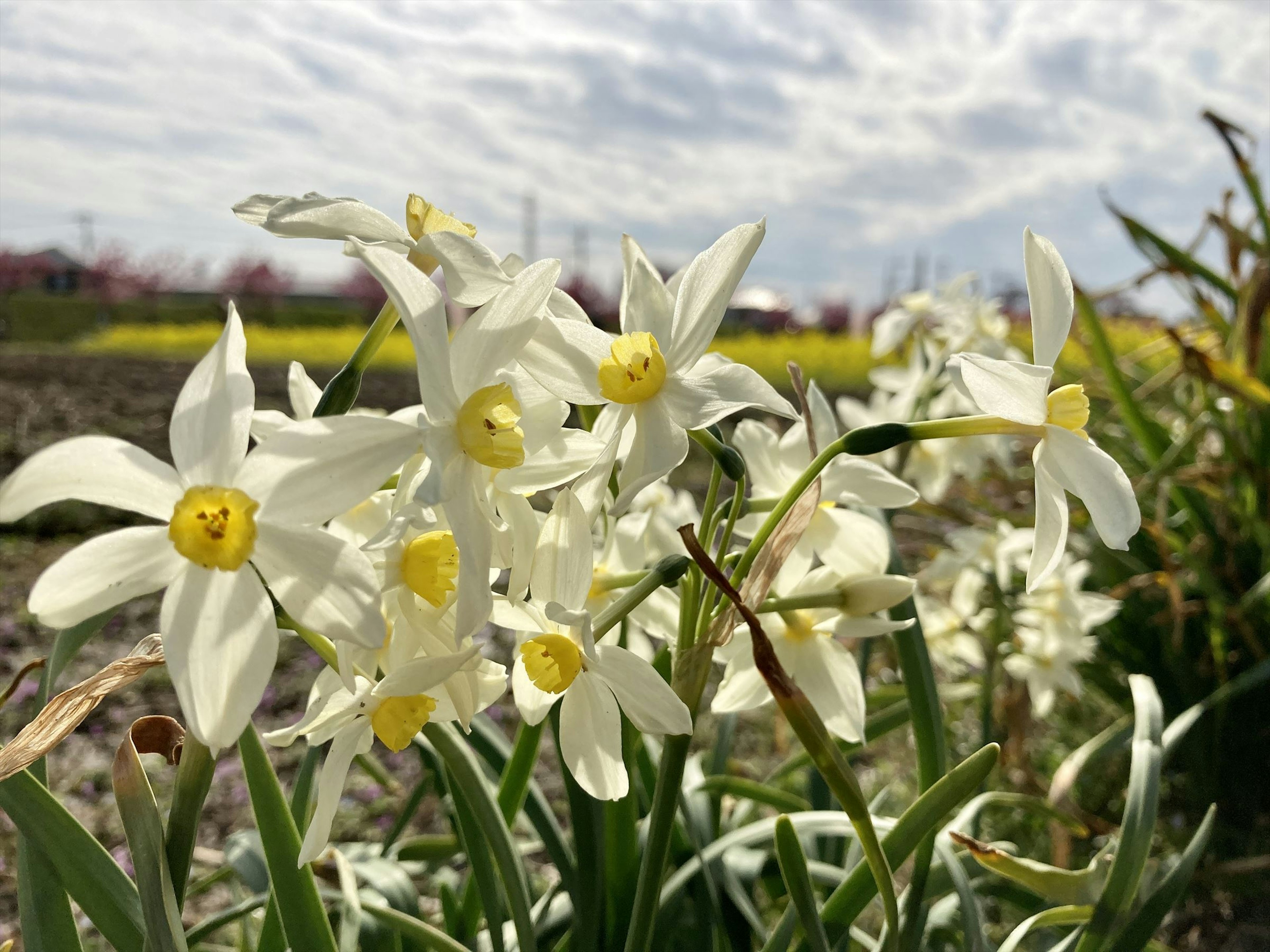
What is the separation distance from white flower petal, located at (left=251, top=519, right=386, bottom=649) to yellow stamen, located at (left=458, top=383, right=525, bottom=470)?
0.10 metres

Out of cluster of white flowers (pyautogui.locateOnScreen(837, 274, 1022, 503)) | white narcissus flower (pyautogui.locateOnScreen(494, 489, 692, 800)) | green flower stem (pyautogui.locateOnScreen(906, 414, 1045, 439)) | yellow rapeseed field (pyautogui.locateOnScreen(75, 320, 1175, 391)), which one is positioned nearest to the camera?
white narcissus flower (pyautogui.locateOnScreen(494, 489, 692, 800))

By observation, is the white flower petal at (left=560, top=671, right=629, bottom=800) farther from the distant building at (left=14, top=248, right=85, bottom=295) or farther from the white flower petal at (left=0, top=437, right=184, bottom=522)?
the distant building at (left=14, top=248, right=85, bottom=295)

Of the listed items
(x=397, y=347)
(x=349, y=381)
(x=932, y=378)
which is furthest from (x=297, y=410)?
(x=397, y=347)

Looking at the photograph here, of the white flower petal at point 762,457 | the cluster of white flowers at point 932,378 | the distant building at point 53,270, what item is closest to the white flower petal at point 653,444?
the white flower petal at point 762,457

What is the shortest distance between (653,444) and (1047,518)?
312mm

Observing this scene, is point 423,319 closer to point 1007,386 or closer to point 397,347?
point 1007,386

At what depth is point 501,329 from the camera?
0.56m

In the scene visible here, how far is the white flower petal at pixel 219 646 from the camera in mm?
511

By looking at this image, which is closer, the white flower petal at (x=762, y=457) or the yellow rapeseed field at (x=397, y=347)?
the white flower petal at (x=762, y=457)

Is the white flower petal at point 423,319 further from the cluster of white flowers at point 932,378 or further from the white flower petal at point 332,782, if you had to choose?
the cluster of white flowers at point 932,378

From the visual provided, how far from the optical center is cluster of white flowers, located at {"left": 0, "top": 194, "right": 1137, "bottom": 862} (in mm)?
517

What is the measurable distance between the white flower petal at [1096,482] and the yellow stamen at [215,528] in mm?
556

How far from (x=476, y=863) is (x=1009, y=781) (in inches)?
70.4

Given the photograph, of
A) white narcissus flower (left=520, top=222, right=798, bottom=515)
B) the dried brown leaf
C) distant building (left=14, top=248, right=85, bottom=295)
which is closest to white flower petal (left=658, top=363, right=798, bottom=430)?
white narcissus flower (left=520, top=222, right=798, bottom=515)
